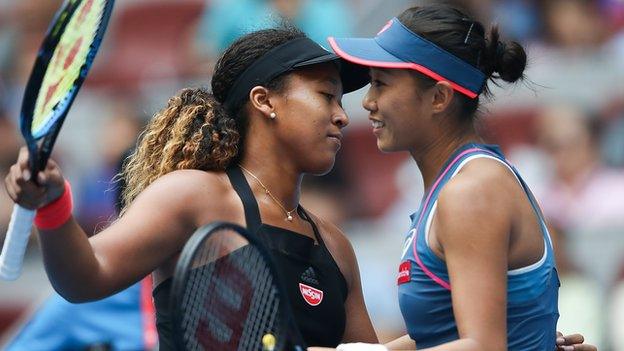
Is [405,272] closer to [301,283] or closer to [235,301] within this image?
[301,283]

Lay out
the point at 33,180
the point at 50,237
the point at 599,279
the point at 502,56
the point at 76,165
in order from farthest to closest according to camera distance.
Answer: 1. the point at 76,165
2. the point at 599,279
3. the point at 502,56
4. the point at 50,237
5. the point at 33,180

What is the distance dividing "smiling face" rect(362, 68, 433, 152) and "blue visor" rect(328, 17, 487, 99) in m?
0.06

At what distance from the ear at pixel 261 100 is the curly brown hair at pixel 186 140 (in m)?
0.09

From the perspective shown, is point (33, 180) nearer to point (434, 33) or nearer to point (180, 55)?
point (434, 33)

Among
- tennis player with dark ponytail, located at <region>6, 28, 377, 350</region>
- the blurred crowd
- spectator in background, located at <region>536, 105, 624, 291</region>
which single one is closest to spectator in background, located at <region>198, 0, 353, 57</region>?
the blurred crowd

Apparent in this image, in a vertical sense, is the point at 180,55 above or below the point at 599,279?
below

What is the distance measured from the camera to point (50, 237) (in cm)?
320

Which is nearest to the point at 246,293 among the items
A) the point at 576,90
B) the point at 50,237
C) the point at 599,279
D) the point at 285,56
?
the point at 50,237

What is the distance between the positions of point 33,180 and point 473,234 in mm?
1077

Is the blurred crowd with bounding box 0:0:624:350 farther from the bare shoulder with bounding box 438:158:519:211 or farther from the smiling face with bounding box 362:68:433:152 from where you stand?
the bare shoulder with bounding box 438:158:519:211

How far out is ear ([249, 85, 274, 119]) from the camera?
388 centimetres

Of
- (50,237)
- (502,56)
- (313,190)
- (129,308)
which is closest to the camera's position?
(50,237)

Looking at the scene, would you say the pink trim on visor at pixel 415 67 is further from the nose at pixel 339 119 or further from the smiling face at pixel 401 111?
the nose at pixel 339 119

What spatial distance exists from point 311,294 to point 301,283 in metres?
0.05
